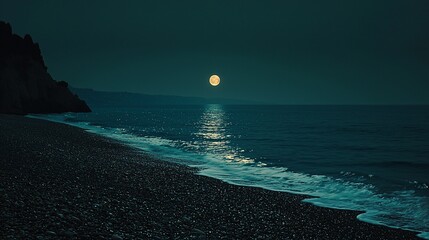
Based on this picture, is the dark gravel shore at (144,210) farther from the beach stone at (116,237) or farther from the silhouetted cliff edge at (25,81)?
the silhouetted cliff edge at (25,81)

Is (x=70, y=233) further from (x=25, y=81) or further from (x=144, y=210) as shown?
(x=25, y=81)

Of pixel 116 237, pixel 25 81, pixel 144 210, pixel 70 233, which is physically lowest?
pixel 144 210

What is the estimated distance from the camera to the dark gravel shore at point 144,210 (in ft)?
26.9

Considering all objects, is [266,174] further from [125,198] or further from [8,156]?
[8,156]

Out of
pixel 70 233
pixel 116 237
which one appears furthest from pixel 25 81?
pixel 116 237

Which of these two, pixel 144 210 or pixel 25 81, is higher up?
pixel 25 81

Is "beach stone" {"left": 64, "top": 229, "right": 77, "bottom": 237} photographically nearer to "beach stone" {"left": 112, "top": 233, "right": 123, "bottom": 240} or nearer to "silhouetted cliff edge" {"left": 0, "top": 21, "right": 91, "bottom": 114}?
"beach stone" {"left": 112, "top": 233, "right": 123, "bottom": 240}

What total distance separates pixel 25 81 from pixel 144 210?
9855cm

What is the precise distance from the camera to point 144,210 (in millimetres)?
10383

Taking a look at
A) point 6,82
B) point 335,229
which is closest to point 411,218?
point 335,229

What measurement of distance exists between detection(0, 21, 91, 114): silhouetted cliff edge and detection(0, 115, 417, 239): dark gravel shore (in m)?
73.8

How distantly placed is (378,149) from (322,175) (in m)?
19.0

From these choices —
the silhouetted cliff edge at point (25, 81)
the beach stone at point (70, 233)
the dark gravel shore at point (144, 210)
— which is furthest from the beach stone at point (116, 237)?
the silhouetted cliff edge at point (25, 81)

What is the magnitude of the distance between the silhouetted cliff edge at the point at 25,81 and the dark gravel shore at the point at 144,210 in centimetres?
7382
